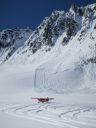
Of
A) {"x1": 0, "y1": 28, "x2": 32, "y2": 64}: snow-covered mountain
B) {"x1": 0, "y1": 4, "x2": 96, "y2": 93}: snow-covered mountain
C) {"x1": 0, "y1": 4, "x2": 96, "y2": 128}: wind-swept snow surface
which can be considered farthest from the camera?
{"x1": 0, "y1": 28, "x2": 32, "y2": 64}: snow-covered mountain

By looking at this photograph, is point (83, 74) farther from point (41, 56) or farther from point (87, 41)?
point (41, 56)

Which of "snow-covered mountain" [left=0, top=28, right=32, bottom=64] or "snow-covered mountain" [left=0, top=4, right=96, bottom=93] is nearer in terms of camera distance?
"snow-covered mountain" [left=0, top=4, right=96, bottom=93]

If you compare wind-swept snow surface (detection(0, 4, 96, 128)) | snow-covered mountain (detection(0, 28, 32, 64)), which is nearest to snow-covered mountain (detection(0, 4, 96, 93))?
wind-swept snow surface (detection(0, 4, 96, 128))

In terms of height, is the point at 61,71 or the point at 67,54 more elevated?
the point at 67,54

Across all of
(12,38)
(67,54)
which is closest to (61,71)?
(67,54)

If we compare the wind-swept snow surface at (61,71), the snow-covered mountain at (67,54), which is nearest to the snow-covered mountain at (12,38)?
the snow-covered mountain at (67,54)

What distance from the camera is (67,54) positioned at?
170ft

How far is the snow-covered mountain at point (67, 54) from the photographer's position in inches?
1559

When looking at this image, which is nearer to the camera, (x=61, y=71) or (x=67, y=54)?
(x=61, y=71)

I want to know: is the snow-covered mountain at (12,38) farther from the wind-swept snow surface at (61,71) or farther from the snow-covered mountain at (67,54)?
the wind-swept snow surface at (61,71)

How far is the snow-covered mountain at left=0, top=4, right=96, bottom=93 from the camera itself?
39594mm

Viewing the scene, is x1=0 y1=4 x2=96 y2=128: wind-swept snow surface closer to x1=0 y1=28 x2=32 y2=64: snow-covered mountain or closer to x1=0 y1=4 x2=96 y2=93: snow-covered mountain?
x1=0 y1=4 x2=96 y2=93: snow-covered mountain

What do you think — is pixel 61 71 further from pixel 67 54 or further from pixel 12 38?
pixel 12 38

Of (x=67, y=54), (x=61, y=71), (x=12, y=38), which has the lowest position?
(x=61, y=71)
